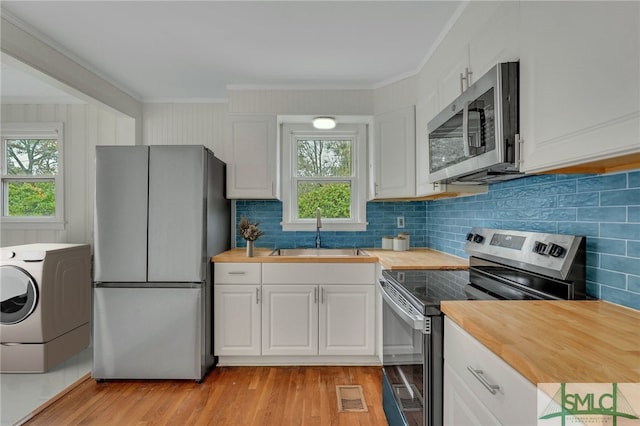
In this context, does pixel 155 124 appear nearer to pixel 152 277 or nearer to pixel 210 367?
pixel 152 277

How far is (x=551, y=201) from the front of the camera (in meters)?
1.57

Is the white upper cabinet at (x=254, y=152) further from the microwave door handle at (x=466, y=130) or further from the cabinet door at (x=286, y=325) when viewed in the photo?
the microwave door handle at (x=466, y=130)

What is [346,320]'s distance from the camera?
2.79 meters

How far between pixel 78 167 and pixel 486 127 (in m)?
3.74

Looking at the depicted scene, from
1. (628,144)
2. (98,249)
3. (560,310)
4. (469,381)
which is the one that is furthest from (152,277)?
(628,144)

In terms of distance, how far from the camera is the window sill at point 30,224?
3471mm

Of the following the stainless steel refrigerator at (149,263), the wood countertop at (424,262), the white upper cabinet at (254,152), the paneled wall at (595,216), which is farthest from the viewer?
the white upper cabinet at (254,152)

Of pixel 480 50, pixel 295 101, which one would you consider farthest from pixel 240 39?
pixel 480 50

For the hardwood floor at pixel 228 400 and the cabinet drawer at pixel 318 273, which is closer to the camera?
the hardwood floor at pixel 228 400

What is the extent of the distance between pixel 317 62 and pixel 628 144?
2.24 m

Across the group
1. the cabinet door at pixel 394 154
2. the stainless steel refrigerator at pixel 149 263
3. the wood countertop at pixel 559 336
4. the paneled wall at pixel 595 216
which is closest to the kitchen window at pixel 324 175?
the cabinet door at pixel 394 154

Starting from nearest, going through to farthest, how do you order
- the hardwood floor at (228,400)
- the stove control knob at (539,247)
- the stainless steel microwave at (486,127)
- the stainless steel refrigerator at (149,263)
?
1. the stainless steel microwave at (486,127)
2. the stove control knob at (539,247)
3. the hardwood floor at (228,400)
4. the stainless steel refrigerator at (149,263)

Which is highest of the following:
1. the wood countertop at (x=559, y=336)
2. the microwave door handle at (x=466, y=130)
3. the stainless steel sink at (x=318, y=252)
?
the microwave door handle at (x=466, y=130)

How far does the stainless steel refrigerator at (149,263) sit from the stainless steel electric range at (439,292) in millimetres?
1464
